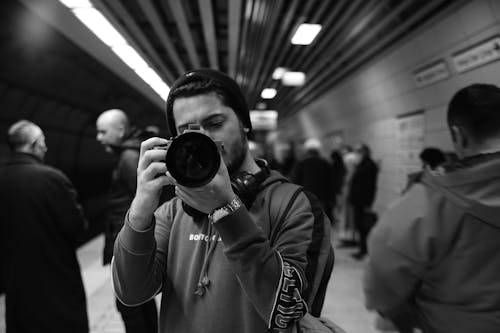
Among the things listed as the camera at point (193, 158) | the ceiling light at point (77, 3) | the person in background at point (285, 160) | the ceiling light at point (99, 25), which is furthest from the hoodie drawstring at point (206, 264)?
the person in background at point (285, 160)

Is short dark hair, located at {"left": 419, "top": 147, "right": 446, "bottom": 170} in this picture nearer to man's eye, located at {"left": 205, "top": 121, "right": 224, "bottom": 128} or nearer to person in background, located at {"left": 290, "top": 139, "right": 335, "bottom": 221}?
person in background, located at {"left": 290, "top": 139, "right": 335, "bottom": 221}

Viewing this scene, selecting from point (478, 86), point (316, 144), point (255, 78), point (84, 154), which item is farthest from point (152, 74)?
point (84, 154)

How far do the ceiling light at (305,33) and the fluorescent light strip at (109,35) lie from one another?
2737 mm

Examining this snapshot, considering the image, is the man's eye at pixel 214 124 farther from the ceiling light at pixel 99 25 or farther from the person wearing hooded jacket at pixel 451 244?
the ceiling light at pixel 99 25

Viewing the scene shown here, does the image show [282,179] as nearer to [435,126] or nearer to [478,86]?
[478,86]

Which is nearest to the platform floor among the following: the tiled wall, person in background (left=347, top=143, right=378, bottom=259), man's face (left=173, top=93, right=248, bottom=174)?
person in background (left=347, top=143, right=378, bottom=259)

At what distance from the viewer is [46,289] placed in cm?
300

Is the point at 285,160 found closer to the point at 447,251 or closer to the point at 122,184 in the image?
the point at 122,184

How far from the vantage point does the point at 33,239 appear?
2.95m

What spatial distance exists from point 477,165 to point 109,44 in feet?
17.3

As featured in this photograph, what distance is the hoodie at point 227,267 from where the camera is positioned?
3.31 feet

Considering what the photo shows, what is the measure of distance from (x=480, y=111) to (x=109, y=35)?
15.4 feet

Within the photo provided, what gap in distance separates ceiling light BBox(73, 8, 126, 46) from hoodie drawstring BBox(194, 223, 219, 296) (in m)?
3.69

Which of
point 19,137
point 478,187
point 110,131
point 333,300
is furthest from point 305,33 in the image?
point 478,187
